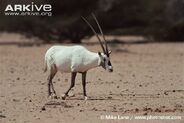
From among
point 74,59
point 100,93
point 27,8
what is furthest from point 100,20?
point 74,59

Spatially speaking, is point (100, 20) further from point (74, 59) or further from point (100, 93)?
point (74, 59)

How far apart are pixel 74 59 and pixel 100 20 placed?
19.8m

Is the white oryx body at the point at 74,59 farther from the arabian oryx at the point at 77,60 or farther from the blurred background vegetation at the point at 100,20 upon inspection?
the blurred background vegetation at the point at 100,20

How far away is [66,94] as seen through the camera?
38.2 ft

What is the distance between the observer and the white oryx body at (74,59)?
11.6 m

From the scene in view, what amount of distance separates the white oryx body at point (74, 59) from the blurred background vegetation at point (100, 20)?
14721 mm

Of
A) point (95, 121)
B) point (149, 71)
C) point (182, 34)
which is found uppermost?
point (182, 34)

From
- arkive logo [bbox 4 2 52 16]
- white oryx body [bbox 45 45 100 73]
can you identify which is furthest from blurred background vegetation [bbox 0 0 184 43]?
white oryx body [bbox 45 45 100 73]

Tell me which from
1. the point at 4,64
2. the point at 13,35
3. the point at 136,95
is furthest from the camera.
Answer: the point at 13,35

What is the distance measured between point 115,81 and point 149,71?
8.46 ft

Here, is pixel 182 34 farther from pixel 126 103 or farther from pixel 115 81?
pixel 126 103

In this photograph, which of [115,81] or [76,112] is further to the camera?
[115,81]

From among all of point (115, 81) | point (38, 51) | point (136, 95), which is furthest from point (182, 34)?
point (136, 95)

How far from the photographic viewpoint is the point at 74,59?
457 inches
